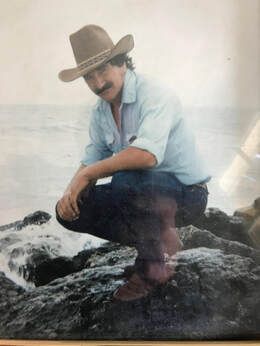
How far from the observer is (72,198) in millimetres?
1153

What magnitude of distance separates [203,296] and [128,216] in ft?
0.88

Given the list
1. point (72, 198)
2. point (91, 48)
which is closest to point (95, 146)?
point (72, 198)

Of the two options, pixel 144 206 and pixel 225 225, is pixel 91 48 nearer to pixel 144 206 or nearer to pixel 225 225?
pixel 144 206

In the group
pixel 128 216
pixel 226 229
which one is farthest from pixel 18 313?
pixel 226 229

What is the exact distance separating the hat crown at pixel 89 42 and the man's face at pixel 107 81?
0.14 feet

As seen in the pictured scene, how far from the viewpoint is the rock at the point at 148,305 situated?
3.56ft

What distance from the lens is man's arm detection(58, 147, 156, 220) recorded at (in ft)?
3.68

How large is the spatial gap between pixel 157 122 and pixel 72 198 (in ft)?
0.96

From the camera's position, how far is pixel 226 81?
1.15 meters

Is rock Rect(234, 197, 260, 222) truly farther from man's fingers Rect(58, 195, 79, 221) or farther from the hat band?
the hat band

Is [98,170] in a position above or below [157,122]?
below

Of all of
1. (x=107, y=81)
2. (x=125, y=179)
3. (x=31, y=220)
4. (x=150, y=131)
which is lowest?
(x=31, y=220)

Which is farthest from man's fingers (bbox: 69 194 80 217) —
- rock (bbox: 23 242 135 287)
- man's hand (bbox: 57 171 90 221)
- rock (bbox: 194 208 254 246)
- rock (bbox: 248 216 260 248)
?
rock (bbox: 248 216 260 248)

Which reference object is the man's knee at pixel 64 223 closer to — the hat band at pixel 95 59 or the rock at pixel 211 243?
the rock at pixel 211 243
